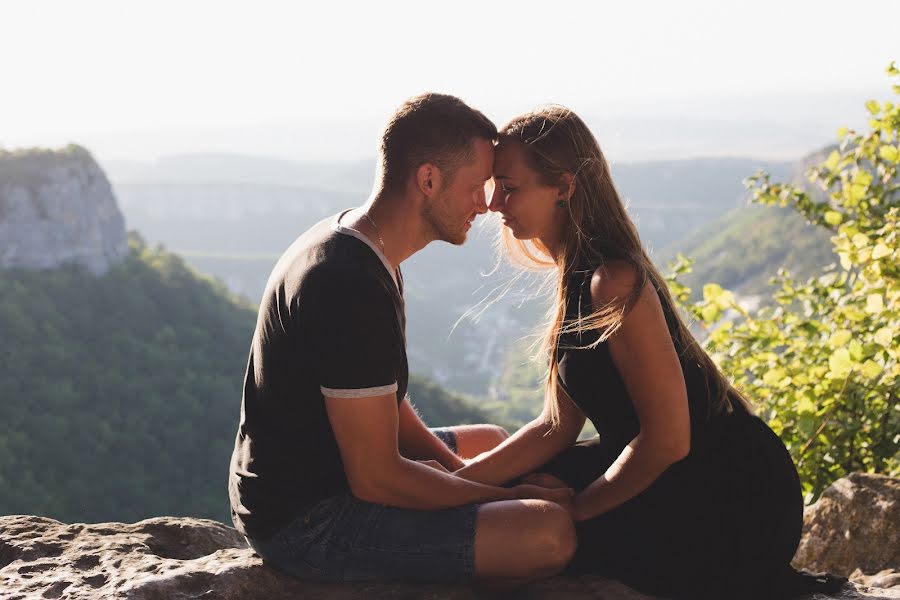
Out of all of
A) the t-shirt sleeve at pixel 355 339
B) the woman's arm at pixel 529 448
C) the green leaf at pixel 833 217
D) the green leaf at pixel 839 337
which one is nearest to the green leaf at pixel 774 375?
the green leaf at pixel 839 337

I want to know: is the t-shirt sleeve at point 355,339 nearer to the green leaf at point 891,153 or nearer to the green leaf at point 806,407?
the green leaf at point 806,407

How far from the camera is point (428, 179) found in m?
3.01

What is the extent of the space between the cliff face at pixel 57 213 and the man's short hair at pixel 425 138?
55660 mm

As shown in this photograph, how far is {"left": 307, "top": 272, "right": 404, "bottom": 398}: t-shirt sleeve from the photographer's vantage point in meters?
2.58

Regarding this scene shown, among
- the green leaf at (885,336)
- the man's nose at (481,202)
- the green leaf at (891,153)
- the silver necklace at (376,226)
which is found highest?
the green leaf at (891,153)

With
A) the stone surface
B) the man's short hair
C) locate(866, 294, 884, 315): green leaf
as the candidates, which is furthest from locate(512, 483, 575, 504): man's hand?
locate(866, 294, 884, 315): green leaf

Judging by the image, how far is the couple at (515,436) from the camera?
269 centimetres

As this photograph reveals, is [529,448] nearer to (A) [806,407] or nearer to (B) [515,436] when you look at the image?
(B) [515,436]

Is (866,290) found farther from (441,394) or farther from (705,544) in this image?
(441,394)

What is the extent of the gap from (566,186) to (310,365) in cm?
108

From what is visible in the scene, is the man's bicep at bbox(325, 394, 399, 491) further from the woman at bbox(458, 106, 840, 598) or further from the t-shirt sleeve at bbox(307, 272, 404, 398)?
the woman at bbox(458, 106, 840, 598)

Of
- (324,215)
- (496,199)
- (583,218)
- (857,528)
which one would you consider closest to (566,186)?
(583,218)

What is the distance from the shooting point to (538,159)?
10.2 ft

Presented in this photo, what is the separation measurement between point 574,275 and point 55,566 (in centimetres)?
197
